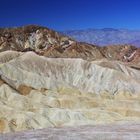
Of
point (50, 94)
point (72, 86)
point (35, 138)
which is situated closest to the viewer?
point (35, 138)

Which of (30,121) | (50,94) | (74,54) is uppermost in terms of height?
(74,54)

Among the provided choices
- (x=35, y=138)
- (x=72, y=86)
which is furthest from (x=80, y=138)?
(x=72, y=86)

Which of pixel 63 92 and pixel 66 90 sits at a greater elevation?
pixel 66 90

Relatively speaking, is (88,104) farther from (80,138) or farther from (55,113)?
(80,138)

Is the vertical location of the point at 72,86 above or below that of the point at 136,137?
above

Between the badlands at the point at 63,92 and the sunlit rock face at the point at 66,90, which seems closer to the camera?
the badlands at the point at 63,92

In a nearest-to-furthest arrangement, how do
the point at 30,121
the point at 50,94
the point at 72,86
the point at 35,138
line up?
the point at 35,138, the point at 30,121, the point at 50,94, the point at 72,86

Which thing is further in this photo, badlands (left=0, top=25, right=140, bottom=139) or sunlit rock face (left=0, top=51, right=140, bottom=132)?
sunlit rock face (left=0, top=51, right=140, bottom=132)

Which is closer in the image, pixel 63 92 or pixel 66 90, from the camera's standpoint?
pixel 63 92
